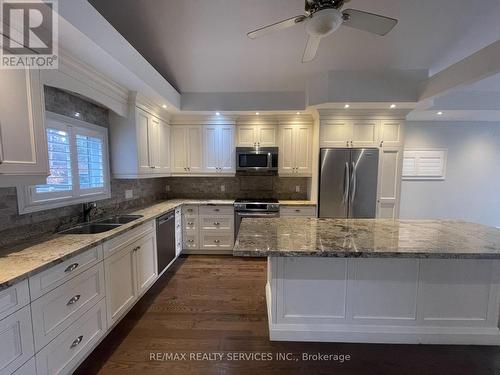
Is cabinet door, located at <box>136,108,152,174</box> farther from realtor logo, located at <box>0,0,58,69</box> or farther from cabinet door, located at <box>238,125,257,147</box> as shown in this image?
cabinet door, located at <box>238,125,257,147</box>

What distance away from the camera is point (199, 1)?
87.9 inches

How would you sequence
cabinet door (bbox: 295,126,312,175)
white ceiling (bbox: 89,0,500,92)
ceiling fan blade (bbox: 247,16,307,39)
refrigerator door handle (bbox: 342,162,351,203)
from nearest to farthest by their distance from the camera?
1. ceiling fan blade (bbox: 247,16,307,39)
2. white ceiling (bbox: 89,0,500,92)
3. refrigerator door handle (bbox: 342,162,351,203)
4. cabinet door (bbox: 295,126,312,175)

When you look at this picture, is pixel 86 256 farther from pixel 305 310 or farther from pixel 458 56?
pixel 458 56

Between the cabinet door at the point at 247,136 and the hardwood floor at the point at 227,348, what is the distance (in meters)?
2.53

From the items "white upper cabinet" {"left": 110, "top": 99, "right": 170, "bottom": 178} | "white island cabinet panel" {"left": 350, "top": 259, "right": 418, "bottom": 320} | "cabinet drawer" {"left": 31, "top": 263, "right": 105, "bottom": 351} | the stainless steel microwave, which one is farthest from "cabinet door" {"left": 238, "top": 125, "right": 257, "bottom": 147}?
"cabinet drawer" {"left": 31, "top": 263, "right": 105, "bottom": 351}

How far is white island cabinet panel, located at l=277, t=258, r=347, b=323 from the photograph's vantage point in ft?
6.14

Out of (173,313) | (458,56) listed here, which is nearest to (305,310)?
(173,313)

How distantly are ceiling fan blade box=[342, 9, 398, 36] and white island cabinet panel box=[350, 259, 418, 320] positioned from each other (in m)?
1.77

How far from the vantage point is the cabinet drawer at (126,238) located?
1.90 metres

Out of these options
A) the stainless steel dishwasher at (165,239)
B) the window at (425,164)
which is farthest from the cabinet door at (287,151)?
the window at (425,164)

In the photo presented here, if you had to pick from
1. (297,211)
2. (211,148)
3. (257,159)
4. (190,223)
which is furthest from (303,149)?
(190,223)

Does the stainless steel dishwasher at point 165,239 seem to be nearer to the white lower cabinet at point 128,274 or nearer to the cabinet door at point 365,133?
the white lower cabinet at point 128,274

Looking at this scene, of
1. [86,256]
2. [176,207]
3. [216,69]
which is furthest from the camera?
[176,207]

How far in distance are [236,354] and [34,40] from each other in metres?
2.68
